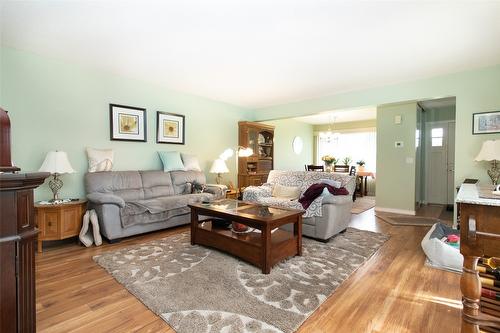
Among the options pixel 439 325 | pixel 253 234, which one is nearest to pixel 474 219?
pixel 439 325

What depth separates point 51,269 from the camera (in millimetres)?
2504

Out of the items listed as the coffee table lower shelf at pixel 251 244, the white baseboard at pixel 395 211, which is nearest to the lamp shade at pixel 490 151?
the white baseboard at pixel 395 211

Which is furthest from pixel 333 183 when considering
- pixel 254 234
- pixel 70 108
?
pixel 70 108

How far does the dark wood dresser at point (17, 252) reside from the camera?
942mm

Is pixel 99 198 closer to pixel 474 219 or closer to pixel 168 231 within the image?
pixel 168 231

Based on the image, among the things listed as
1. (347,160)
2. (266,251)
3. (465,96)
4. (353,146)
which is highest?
(465,96)

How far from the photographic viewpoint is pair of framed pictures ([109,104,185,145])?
393 cm

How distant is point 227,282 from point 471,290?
1.64 metres

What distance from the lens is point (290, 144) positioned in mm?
7848

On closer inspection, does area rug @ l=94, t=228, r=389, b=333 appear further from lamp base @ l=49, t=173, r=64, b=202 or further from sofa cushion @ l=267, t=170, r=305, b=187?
sofa cushion @ l=267, t=170, r=305, b=187

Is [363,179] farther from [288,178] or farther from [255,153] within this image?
[288,178]

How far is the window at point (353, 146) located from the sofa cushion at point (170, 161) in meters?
4.97

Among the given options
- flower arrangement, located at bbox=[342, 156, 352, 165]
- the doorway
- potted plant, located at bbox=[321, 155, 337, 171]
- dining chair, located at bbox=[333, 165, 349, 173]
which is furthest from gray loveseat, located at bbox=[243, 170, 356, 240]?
flower arrangement, located at bbox=[342, 156, 352, 165]

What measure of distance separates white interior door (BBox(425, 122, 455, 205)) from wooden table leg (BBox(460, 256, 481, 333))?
5.76 metres
